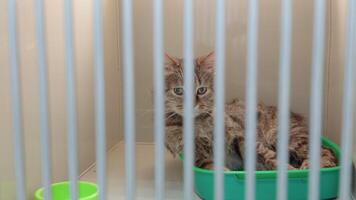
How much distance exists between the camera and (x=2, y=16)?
0.74 meters

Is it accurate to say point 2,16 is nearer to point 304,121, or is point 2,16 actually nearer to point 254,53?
point 254,53

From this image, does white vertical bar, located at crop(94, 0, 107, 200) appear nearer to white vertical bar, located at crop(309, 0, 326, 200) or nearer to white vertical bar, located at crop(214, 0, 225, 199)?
white vertical bar, located at crop(214, 0, 225, 199)

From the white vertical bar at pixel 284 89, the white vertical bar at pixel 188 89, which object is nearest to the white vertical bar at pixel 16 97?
the white vertical bar at pixel 188 89

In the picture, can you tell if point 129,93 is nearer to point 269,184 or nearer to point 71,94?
point 71,94

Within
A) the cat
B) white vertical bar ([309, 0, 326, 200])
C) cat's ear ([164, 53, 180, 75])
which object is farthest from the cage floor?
white vertical bar ([309, 0, 326, 200])

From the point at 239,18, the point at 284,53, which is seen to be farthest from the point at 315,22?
the point at 239,18

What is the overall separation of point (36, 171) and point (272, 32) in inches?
22.3

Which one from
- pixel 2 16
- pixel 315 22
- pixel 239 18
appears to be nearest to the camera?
pixel 315 22

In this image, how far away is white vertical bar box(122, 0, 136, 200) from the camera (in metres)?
0.60

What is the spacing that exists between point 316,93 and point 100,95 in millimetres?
310

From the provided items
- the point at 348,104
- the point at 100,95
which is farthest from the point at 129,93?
the point at 348,104

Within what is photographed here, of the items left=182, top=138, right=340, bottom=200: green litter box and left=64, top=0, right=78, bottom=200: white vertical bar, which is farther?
left=182, top=138, right=340, bottom=200: green litter box

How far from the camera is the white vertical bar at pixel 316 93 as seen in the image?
57cm

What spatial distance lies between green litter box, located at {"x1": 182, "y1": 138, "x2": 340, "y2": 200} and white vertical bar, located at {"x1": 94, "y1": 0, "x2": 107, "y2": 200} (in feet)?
0.75
